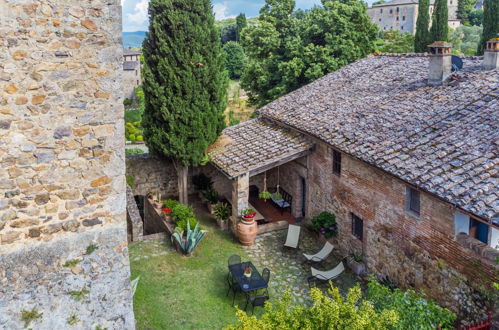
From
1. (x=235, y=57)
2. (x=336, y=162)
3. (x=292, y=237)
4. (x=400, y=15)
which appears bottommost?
(x=292, y=237)

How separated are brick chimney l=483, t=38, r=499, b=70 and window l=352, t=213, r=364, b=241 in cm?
574

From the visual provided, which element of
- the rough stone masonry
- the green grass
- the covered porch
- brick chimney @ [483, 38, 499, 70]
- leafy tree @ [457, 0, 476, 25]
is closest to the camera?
the rough stone masonry

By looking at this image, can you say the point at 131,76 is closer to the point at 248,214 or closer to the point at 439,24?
the point at 439,24

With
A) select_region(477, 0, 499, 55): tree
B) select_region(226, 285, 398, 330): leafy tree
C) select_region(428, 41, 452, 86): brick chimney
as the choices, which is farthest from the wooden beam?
select_region(477, 0, 499, 55): tree

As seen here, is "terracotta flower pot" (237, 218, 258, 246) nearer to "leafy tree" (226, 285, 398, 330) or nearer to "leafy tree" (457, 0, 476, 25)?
"leafy tree" (226, 285, 398, 330)

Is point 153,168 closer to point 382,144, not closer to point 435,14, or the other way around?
point 382,144

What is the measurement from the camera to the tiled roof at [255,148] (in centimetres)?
1341

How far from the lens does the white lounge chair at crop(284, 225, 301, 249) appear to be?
42.9 feet

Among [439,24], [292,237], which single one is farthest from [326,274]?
[439,24]

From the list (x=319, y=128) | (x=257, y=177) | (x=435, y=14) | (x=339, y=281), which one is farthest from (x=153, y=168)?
(x=435, y=14)

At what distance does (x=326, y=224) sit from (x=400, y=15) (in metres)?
77.6

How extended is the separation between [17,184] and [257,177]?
41.5ft

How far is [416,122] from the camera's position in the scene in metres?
11.3

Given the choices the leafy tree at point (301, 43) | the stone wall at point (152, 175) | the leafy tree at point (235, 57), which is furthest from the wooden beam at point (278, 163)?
the leafy tree at point (235, 57)
